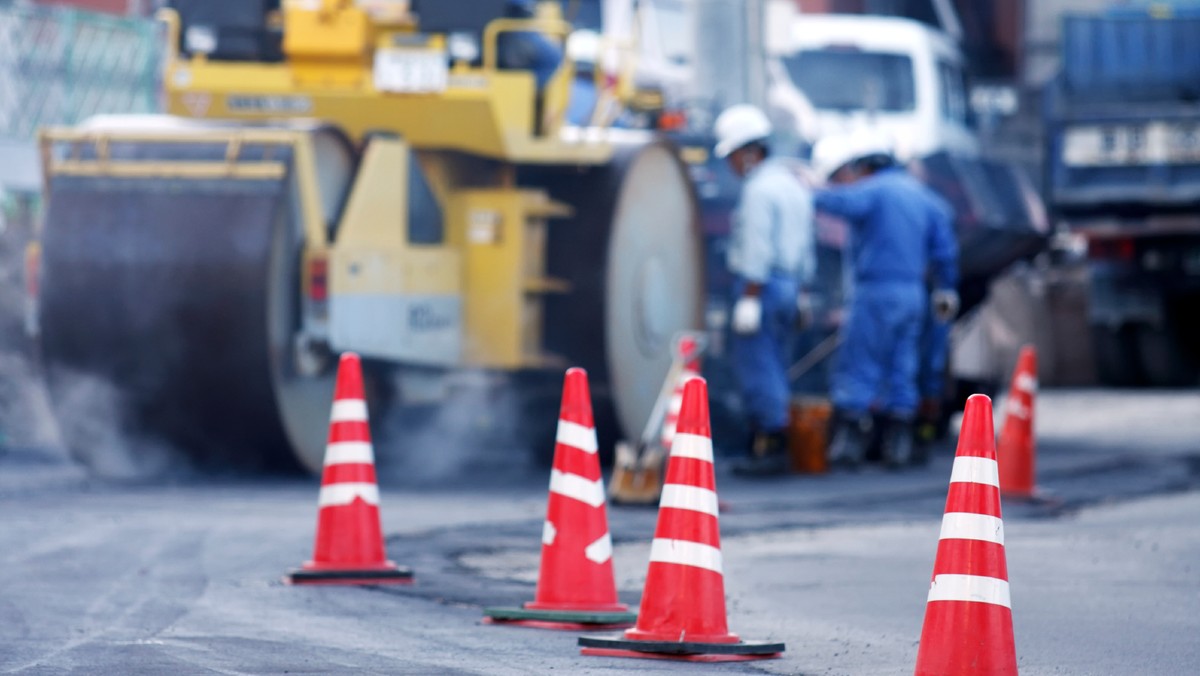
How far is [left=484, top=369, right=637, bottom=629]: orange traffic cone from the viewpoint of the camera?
6516mm

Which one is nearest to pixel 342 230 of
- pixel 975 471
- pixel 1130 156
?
pixel 975 471

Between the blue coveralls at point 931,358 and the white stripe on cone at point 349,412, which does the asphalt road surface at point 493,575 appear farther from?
the blue coveralls at point 931,358

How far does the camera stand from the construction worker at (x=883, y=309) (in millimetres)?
12938

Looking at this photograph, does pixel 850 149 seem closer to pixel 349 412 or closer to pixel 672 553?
pixel 349 412

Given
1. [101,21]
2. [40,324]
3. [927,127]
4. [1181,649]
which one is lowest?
[1181,649]

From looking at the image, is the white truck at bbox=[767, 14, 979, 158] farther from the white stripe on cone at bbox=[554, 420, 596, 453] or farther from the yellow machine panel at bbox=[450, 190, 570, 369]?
the white stripe on cone at bbox=[554, 420, 596, 453]

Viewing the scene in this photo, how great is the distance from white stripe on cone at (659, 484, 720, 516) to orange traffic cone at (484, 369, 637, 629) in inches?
24.0

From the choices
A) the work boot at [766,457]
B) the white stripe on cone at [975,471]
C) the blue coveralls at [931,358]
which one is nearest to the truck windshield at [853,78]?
the blue coveralls at [931,358]

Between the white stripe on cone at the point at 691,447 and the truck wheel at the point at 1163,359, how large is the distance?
49.5 ft

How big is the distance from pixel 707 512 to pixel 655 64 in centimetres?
1163

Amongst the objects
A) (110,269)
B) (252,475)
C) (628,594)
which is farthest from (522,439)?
(628,594)

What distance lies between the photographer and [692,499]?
19.4ft

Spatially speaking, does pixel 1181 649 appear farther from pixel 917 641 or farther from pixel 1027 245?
pixel 1027 245

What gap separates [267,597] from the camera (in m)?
6.97
